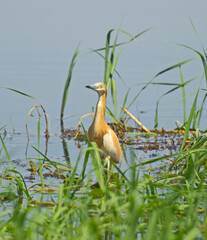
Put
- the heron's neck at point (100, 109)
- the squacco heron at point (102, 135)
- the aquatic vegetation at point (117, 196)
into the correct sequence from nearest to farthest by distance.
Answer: the aquatic vegetation at point (117, 196) → the squacco heron at point (102, 135) → the heron's neck at point (100, 109)

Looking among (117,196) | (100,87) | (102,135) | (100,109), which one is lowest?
(102,135)

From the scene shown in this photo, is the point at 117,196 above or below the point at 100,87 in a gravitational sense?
below

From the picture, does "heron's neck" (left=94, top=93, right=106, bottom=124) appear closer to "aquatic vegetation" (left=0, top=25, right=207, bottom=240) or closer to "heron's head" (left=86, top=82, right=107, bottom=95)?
"heron's head" (left=86, top=82, right=107, bottom=95)

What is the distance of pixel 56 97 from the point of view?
852 centimetres

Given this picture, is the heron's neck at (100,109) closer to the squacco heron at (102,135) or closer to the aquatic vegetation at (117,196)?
the squacco heron at (102,135)

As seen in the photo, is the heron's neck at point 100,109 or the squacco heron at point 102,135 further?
the heron's neck at point 100,109

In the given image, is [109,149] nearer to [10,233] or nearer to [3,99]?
[10,233]

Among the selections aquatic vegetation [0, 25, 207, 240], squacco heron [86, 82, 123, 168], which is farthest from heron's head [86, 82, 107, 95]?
aquatic vegetation [0, 25, 207, 240]

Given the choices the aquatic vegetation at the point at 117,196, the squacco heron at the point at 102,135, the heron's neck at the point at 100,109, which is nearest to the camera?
the aquatic vegetation at the point at 117,196

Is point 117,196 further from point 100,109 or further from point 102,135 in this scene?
point 100,109

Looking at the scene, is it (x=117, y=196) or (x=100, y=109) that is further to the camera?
(x=100, y=109)

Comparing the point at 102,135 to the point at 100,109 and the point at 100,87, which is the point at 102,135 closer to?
the point at 100,109

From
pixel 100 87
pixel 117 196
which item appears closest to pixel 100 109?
pixel 100 87

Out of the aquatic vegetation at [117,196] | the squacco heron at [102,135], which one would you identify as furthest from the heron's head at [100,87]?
the aquatic vegetation at [117,196]
